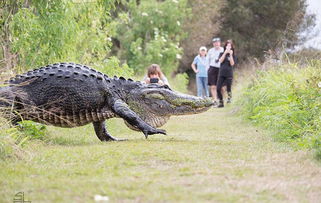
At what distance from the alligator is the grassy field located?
0.41m

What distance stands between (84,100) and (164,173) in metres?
2.98

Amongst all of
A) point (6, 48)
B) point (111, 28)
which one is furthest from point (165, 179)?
point (111, 28)

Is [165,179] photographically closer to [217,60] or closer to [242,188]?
[242,188]

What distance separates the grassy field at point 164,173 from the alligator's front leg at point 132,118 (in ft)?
0.98

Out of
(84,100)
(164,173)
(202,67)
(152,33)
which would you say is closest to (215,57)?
(202,67)

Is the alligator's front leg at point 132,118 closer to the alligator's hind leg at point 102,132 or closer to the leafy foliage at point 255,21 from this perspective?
the alligator's hind leg at point 102,132

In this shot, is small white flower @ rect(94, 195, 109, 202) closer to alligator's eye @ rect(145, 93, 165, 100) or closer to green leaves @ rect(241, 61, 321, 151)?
green leaves @ rect(241, 61, 321, 151)

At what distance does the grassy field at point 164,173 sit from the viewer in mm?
4156

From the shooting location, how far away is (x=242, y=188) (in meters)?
4.38

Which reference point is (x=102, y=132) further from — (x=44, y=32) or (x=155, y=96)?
(x=44, y=32)

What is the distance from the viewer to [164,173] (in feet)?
16.3

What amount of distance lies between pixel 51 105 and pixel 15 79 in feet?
2.09

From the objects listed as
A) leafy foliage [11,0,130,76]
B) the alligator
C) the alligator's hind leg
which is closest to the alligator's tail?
the alligator

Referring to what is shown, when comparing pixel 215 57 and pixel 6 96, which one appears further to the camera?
pixel 215 57
